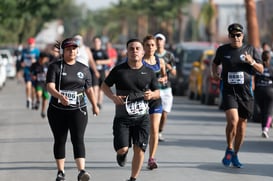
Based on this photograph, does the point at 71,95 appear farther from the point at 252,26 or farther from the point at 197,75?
the point at 252,26

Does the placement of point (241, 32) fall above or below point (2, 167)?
above

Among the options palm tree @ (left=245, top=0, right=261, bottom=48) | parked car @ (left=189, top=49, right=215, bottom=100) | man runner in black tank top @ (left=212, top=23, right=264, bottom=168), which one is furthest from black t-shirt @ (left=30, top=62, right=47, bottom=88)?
palm tree @ (left=245, top=0, right=261, bottom=48)

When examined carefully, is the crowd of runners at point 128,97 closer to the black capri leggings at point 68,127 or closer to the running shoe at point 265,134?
the black capri leggings at point 68,127

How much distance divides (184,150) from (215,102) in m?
13.9

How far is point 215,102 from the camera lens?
2895 centimetres

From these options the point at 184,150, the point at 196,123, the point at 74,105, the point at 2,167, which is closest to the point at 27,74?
the point at 196,123

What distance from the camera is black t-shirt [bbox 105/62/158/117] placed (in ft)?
35.7

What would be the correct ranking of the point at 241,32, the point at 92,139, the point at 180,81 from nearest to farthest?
the point at 241,32 → the point at 92,139 → the point at 180,81

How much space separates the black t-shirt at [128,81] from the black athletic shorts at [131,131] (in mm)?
105

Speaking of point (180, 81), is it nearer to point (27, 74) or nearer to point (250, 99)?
point (27, 74)

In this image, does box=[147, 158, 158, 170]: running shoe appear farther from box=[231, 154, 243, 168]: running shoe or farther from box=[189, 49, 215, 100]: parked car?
box=[189, 49, 215, 100]: parked car

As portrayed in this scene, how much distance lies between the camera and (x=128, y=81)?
35.7 feet

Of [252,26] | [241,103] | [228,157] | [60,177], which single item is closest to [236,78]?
[241,103]

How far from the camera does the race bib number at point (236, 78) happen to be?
12891 mm
